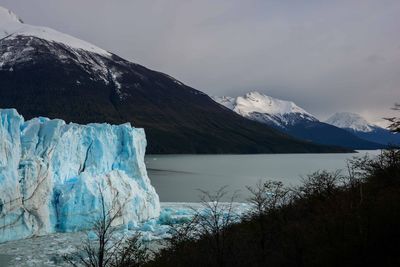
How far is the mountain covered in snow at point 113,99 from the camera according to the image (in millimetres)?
141375

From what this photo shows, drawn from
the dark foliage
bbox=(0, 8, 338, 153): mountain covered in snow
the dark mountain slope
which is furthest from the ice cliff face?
the dark mountain slope

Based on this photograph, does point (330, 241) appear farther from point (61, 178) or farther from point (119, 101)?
point (119, 101)

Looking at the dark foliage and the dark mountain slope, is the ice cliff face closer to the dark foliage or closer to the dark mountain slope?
the dark foliage

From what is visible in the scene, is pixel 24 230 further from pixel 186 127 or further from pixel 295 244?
pixel 186 127

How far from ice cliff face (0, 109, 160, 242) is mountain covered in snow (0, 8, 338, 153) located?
101624 mm

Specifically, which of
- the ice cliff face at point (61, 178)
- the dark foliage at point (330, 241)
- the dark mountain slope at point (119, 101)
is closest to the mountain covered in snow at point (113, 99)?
the dark mountain slope at point (119, 101)

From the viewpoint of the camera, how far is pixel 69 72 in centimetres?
16962

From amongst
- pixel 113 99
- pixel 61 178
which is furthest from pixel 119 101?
pixel 61 178

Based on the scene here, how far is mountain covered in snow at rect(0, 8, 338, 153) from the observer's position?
464 feet

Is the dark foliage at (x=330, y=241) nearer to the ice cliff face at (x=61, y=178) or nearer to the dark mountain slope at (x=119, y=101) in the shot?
the ice cliff face at (x=61, y=178)

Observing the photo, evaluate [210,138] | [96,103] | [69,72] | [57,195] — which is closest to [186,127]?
[210,138]

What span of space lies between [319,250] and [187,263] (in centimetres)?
311

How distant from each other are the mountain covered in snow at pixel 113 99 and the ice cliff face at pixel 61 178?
333 ft

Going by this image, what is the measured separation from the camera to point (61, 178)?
2480cm
